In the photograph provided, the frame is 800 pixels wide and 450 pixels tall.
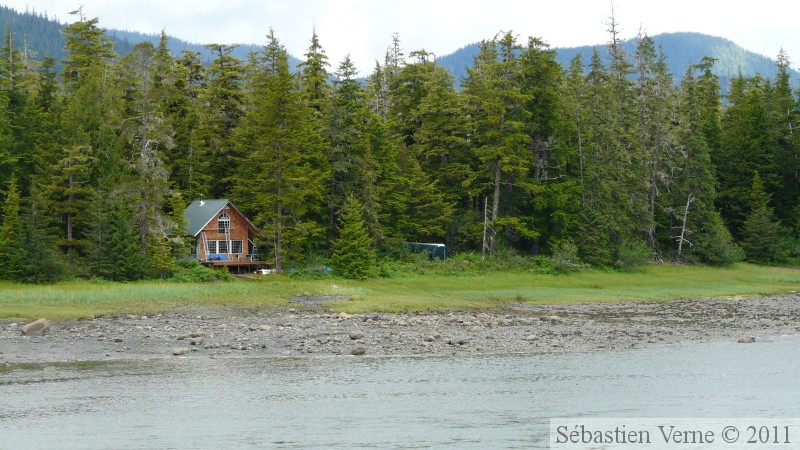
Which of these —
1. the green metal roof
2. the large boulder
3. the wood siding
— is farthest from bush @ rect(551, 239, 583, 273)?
the large boulder

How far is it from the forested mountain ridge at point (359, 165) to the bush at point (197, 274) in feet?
2.38

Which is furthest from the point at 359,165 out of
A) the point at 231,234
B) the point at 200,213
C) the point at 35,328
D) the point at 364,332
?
the point at 35,328

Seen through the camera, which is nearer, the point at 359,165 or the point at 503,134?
the point at 359,165

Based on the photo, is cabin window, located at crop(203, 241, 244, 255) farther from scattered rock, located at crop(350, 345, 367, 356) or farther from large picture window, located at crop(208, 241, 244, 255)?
scattered rock, located at crop(350, 345, 367, 356)

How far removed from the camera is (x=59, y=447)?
50.9 ft

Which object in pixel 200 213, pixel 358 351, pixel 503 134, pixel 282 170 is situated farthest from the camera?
pixel 503 134

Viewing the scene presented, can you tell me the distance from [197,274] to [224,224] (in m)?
8.40

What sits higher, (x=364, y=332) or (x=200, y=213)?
(x=200, y=213)

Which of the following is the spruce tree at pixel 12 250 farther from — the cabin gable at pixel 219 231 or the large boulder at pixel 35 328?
the large boulder at pixel 35 328

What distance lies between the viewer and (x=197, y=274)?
50344 mm

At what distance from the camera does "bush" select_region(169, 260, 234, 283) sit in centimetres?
4947

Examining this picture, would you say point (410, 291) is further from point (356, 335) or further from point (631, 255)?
point (631, 255)

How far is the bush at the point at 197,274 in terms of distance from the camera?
162 ft

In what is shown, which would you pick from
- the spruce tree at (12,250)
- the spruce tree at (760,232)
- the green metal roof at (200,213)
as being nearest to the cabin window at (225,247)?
the green metal roof at (200,213)
